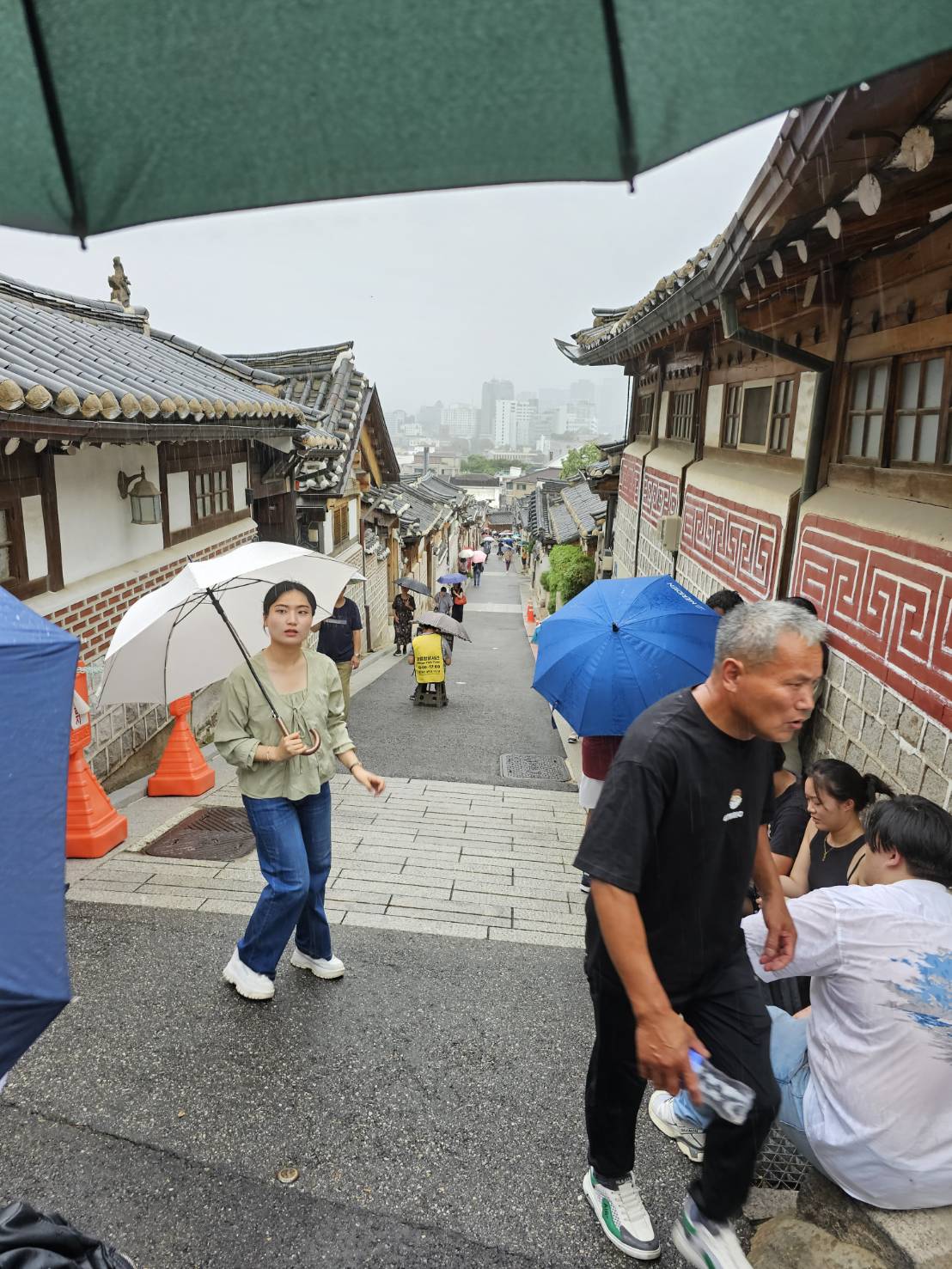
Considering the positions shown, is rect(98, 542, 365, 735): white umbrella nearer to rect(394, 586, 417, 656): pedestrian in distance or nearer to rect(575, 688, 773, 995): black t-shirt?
rect(575, 688, 773, 995): black t-shirt

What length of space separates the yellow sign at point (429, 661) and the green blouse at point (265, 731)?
9.60 metres

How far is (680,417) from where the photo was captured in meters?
10.3

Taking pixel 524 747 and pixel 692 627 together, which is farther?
pixel 524 747

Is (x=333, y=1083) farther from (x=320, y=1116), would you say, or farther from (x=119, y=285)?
(x=119, y=285)

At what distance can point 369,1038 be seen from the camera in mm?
3539

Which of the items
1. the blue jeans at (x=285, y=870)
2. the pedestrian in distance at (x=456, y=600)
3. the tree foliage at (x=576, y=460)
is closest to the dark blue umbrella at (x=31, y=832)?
the blue jeans at (x=285, y=870)

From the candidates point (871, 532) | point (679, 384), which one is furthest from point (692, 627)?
point (679, 384)

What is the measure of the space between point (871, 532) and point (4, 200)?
13.5ft

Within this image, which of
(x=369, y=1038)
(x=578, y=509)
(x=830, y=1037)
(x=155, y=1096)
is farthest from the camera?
(x=578, y=509)

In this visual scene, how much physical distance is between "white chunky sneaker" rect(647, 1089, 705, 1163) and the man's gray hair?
1765 mm

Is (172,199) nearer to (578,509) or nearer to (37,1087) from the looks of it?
(37,1087)

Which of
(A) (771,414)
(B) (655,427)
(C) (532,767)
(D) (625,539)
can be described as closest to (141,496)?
(C) (532,767)

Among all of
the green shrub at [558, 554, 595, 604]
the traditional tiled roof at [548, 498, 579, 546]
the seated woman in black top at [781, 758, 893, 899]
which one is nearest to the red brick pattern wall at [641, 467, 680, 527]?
the seated woman in black top at [781, 758, 893, 899]

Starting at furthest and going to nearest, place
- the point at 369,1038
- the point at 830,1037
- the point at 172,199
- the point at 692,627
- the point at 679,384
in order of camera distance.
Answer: the point at 679,384 < the point at 692,627 < the point at 369,1038 < the point at 830,1037 < the point at 172,199
